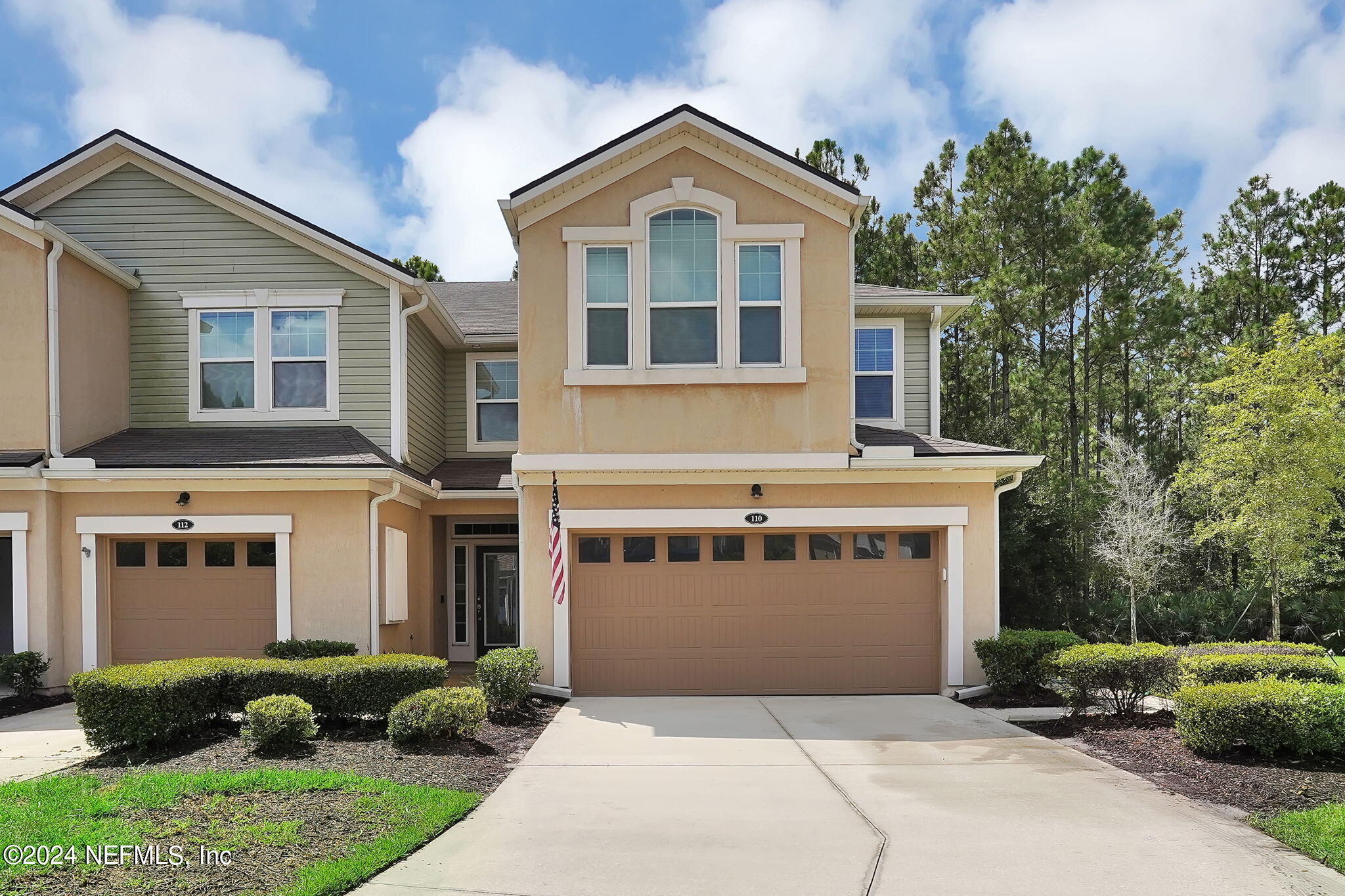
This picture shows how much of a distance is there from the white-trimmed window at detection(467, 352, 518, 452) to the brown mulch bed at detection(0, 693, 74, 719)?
709 cm

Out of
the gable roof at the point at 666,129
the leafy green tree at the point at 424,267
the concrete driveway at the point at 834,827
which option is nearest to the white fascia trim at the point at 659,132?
the gable roof at the point at 666,129

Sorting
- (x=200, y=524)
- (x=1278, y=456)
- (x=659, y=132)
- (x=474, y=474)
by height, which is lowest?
(x=200, y=524)

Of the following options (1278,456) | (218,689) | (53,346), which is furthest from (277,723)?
(1278,456)

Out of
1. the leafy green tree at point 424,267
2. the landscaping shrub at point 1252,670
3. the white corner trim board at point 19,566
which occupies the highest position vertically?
the leafy green tree at point 424,267

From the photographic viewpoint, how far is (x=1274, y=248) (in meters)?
29.0

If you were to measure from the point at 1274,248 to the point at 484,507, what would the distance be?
24.7 m

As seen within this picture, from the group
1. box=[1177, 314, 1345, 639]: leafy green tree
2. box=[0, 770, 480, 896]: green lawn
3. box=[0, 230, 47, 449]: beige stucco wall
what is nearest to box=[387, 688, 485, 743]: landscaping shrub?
box=[0, 770, 480, 896]: green lawn

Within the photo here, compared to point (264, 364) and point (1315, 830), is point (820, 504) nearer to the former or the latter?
point (1315, 830)

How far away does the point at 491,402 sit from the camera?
17.6 metres

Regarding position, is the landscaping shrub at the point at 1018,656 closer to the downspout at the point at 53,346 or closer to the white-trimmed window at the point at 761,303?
the white-trimmed window at the point at 761,303

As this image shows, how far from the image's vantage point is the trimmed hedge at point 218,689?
8906 millimetres

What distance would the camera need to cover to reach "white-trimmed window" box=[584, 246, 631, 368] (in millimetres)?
12633

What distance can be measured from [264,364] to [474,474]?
362 centimetres

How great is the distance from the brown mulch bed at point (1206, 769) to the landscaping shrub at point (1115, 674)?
0.28 meters
